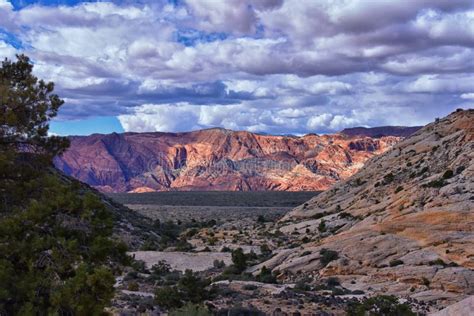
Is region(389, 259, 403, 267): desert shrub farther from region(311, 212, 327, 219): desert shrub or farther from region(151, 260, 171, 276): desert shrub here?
region(311, 212, 327, 219): desert shrub

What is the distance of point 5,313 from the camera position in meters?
10.3

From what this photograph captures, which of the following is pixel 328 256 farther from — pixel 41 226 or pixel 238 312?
pixel 41 226

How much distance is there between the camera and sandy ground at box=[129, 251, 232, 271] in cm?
3559

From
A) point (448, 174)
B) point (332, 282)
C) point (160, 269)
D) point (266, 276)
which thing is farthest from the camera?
point (448, 174)

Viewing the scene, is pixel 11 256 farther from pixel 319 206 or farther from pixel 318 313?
pixel 319 206

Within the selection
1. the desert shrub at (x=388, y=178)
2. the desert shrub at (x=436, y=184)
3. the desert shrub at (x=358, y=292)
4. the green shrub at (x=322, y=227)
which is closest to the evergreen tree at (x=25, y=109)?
the desert shrub at (x=358, y=292)

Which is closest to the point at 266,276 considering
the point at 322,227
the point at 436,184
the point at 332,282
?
the point at 332,282

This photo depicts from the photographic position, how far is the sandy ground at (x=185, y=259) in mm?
35594

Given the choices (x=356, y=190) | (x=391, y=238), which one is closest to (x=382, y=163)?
(x=356, y=190)

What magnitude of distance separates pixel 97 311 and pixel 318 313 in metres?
9.78

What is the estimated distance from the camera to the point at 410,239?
26.9 m

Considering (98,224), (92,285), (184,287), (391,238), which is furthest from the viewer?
(391,238)

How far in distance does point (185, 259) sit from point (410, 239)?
52.3 ft

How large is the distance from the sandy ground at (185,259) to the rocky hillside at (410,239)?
18.7 ft
